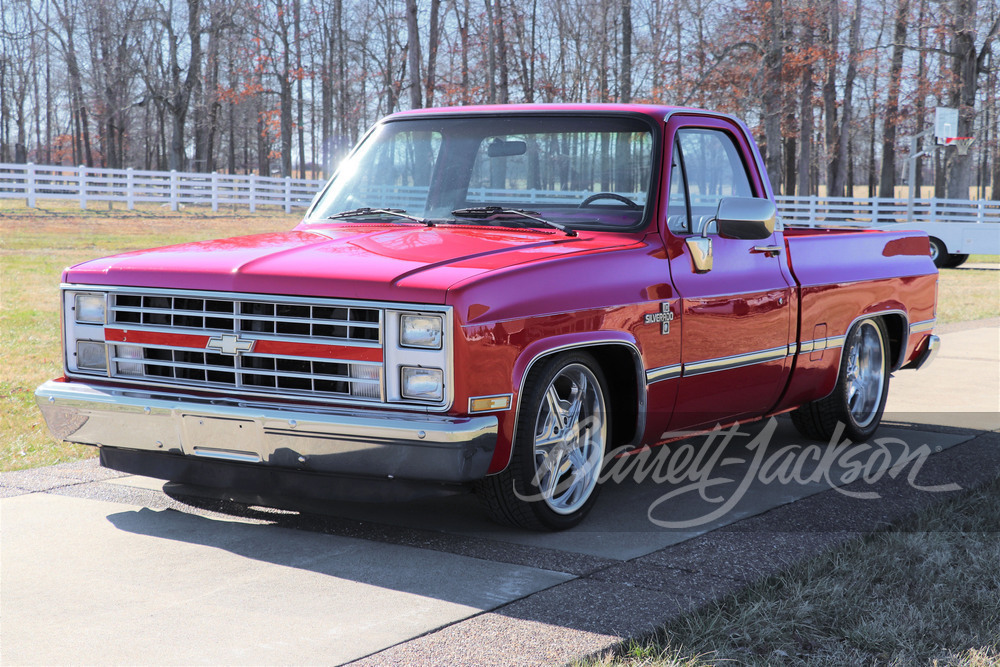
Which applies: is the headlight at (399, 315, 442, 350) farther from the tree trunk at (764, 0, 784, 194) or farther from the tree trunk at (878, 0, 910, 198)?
the tree trunk at (878, 0, 910, 198)

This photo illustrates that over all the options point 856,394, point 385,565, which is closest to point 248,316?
point 385,565

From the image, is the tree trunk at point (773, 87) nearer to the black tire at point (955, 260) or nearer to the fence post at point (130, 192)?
the black tire at point (955, 260)

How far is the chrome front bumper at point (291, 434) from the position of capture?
3.83 metres

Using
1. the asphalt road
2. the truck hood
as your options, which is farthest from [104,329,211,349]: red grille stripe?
the asphalt road

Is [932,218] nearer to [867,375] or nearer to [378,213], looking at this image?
[867,375]

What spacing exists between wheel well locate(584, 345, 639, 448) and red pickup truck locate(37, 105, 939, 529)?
0.03 feet

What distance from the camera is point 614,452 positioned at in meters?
4.80

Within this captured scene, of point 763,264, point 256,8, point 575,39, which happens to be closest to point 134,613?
point 763,264

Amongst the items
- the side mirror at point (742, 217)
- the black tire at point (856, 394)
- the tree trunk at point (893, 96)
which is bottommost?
the black tire at point (856, 394)

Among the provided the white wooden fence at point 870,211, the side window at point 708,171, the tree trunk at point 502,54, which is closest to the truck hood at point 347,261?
the side window at point 708,171

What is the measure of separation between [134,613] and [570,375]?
6.30ft

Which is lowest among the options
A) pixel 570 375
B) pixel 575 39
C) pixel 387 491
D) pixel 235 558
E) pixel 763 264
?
pixel 235 558

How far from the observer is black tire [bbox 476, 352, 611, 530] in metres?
4.21

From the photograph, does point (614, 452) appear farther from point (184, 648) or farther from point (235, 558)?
point (184, 648)
